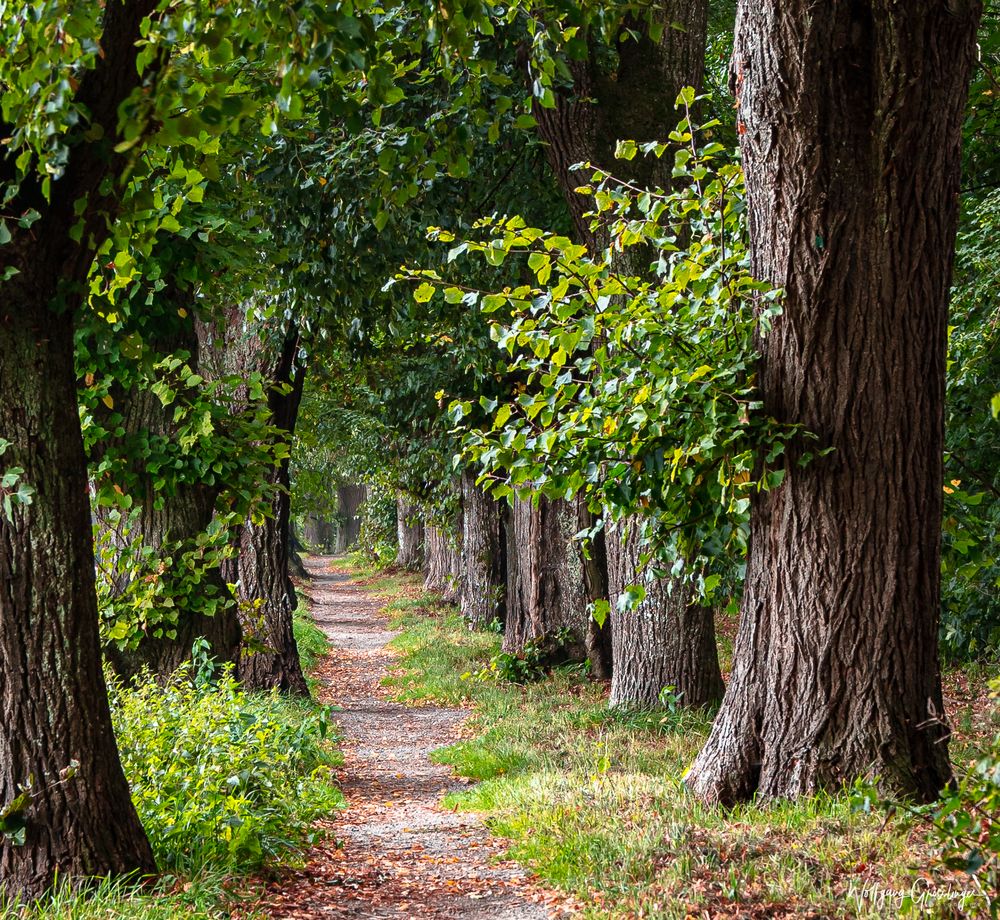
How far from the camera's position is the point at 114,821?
4.75 m

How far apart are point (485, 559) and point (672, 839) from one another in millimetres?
15950

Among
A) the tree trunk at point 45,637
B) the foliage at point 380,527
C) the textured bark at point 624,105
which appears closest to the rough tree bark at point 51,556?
the tree trunk at point 45,637

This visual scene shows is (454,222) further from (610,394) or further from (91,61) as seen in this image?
(91,61)

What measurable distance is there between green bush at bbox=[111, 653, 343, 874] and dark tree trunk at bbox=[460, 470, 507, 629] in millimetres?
12526

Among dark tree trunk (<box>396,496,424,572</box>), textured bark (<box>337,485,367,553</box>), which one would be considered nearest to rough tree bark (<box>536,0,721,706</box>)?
dark tree trunk (<box>396,496,424,572</box>)

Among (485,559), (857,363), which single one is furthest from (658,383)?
(485,559)

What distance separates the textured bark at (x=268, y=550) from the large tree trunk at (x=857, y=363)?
6.90 meters

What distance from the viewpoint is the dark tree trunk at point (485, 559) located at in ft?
69.2

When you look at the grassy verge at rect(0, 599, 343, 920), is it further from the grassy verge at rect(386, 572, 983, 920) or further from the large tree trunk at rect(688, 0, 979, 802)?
the large tree trunk at rect(688, 0, 979, 802)

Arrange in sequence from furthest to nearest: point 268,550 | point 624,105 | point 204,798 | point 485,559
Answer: point 485,559 < point 268,550 < point 624,105 < point 204,798

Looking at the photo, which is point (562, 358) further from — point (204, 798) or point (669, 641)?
point (669, 641)

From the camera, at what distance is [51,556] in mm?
4641

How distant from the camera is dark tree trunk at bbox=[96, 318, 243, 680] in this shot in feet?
27.2

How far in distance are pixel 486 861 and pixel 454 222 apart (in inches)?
250
